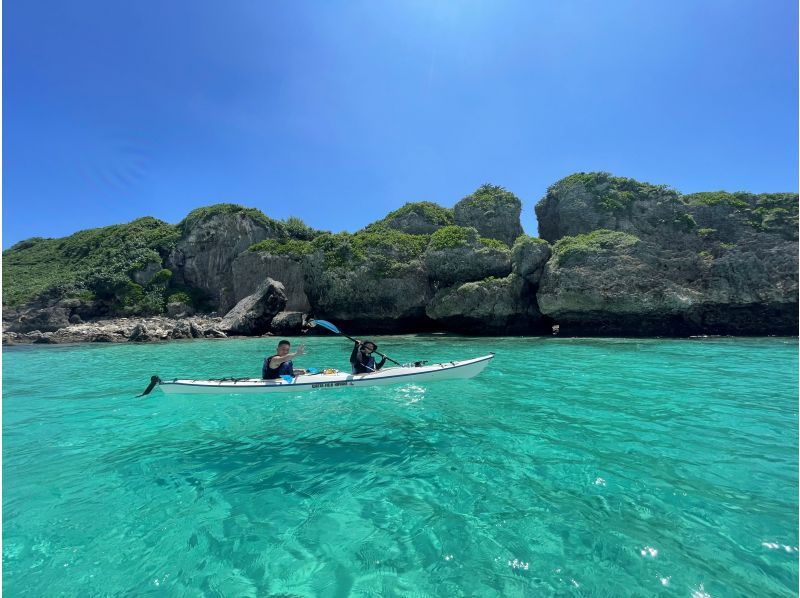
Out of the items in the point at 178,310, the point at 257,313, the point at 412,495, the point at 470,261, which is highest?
the point at 470,261

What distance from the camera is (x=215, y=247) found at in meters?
47.8

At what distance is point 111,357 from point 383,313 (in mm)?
20324

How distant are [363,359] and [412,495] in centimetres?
739

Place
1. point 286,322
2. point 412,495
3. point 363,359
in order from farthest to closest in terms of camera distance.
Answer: point 286,322, point 363,359, point 412,495

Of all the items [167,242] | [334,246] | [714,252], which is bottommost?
[714,252]

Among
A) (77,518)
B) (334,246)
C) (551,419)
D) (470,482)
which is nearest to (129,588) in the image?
(77,518)

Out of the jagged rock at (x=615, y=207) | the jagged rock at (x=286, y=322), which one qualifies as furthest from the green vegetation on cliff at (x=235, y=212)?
the jagged rock at (x=615, y=207)

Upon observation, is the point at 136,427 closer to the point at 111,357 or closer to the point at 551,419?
the point at 551,419

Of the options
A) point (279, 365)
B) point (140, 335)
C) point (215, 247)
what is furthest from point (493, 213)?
point (140, 335)

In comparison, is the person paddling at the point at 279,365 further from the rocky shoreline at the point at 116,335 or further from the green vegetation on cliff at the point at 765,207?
the green vegetation on cliff at the point at 765,207

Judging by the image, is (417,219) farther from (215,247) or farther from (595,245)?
(215,247)

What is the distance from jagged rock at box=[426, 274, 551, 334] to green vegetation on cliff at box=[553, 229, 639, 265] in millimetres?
3821

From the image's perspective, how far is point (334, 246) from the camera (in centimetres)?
3625

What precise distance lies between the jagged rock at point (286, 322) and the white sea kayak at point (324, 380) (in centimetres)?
2239
